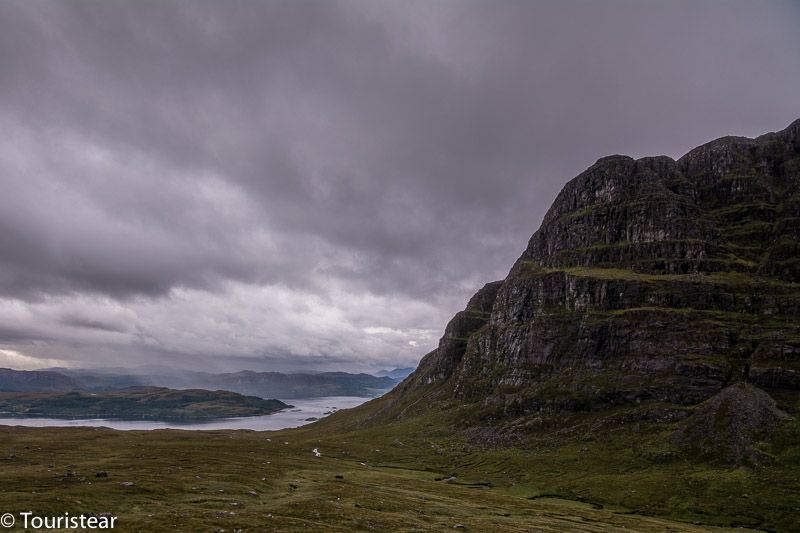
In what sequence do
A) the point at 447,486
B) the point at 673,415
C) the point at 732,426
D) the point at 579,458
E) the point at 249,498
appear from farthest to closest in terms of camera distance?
the point at 673,415, the point at 579,458, the point at 732,426, the point at 447,486, the point at 249,498

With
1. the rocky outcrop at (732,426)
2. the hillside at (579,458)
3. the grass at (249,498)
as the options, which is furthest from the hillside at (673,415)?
the grass at (249,498)

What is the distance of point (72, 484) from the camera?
61.2 meters

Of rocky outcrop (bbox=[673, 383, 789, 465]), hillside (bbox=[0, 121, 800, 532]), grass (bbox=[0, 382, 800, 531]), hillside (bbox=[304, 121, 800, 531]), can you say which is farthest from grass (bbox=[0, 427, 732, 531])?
rocky outcrop (bbox=[673, 383, 789, 465])

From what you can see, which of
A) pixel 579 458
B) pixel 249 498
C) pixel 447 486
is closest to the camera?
pixel 249 498

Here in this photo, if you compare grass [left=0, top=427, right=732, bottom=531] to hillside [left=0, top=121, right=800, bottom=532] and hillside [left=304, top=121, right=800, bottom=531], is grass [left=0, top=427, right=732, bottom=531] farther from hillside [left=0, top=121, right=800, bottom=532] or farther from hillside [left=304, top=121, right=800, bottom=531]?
hillside [left=304, top=121, right=800, bottom=531]

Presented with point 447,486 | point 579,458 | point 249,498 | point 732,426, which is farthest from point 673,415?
point 249,498

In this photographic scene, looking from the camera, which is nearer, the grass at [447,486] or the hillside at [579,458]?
the grass at [447,486]

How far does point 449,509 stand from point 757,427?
363 ft

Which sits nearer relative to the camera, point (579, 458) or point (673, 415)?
point (579, 458)

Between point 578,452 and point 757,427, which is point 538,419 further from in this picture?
point 757,427

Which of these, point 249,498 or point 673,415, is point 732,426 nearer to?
point 673,415

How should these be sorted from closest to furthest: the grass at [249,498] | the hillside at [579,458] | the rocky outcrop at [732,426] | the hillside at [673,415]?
1. the grass at [249,498]
2. the hillside at [579,458]
3. the hillside at [673,415]
4. the rocky outcrop at [732,426]

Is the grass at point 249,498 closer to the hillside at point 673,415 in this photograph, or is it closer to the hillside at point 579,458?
the hillside at point 579,458

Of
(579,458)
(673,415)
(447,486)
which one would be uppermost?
(673,415)
